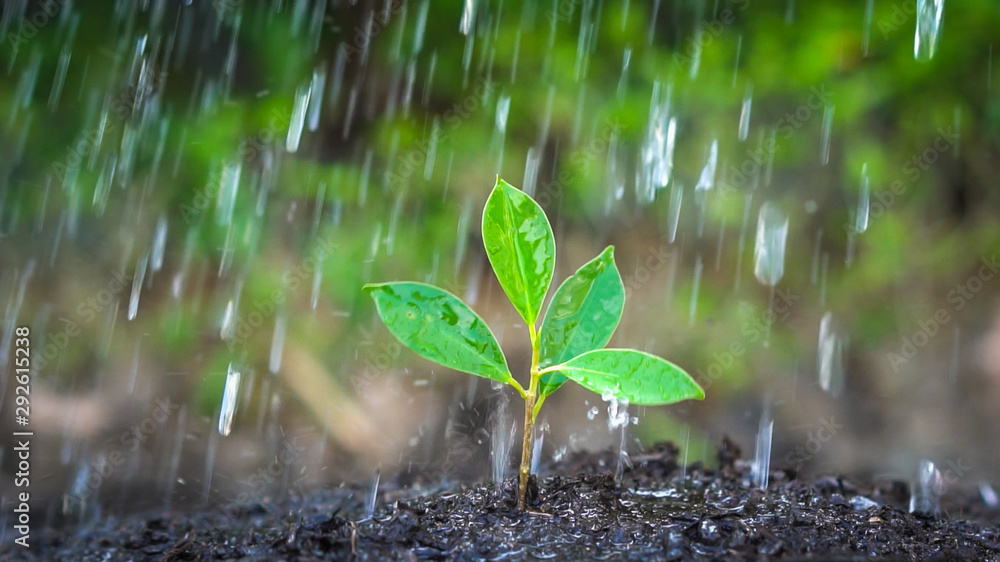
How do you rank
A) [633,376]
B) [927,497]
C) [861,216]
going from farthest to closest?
1. [861,216]
2. [927,497]
3. [633,376]

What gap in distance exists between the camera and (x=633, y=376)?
1.89 feet

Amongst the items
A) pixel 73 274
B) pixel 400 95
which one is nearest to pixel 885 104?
pixel 400 95

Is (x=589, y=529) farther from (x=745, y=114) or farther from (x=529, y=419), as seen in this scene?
(x=745, y=114)

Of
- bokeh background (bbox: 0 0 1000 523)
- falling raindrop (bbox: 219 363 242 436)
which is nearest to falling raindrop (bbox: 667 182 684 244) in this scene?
bokeh background (bbox: 0 0 1000 523)

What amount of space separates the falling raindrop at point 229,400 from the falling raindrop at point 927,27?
2390 mm

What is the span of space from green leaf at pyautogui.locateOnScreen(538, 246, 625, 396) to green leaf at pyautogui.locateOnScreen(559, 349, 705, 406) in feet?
0.19

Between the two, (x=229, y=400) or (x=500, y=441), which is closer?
(x=500, y=441)

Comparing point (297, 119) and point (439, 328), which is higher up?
point (297, 119)

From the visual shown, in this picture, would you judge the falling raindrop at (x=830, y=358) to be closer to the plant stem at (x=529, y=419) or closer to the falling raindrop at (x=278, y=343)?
the falling raindrop at (x=278, y=343)

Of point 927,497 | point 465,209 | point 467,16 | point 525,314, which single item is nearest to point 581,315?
point 525,314

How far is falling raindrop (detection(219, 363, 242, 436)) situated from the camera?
232 centimetres

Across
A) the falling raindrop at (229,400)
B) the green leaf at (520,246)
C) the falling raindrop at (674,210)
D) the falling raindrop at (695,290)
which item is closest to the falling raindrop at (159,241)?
the falling raindrop at (229,400)

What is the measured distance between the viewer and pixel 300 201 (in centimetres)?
223

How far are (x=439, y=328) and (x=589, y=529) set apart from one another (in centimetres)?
24
